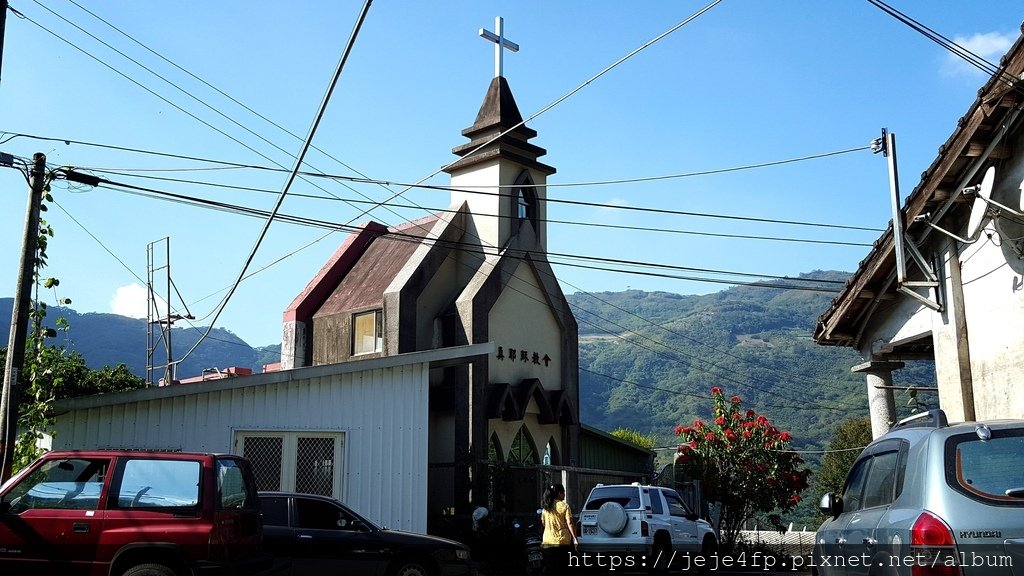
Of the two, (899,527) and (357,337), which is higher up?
(357,337)

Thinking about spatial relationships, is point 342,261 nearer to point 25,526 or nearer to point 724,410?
point 724,410

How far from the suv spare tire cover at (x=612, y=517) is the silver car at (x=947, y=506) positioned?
32.4ft

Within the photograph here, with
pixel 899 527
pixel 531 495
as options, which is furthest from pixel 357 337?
pixel 899 527

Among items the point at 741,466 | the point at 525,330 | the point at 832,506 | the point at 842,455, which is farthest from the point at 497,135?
the point at 842,455

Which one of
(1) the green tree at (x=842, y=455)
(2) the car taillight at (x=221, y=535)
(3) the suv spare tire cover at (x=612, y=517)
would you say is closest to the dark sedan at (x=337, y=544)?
(2) the car taillight at (x=221, y=535)

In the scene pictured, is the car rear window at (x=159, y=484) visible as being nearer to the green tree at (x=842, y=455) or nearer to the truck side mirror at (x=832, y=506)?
the truck side mirror at (x=832, y=506)

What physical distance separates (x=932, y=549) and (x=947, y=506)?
1.04ft

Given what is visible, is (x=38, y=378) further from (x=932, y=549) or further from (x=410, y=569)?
(x=932, y=549)

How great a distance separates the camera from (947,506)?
6.43 metres

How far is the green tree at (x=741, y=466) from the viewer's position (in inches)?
1022

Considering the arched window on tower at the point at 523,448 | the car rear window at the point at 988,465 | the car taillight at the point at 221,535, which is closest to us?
the car rear window at the point at 988,465

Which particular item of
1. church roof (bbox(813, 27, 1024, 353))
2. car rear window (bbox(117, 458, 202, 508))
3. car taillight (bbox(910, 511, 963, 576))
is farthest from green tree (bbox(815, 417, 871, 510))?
car taillight (bbox(910, 511, 963, 576))

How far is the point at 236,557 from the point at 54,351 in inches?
271

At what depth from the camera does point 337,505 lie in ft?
45.3
